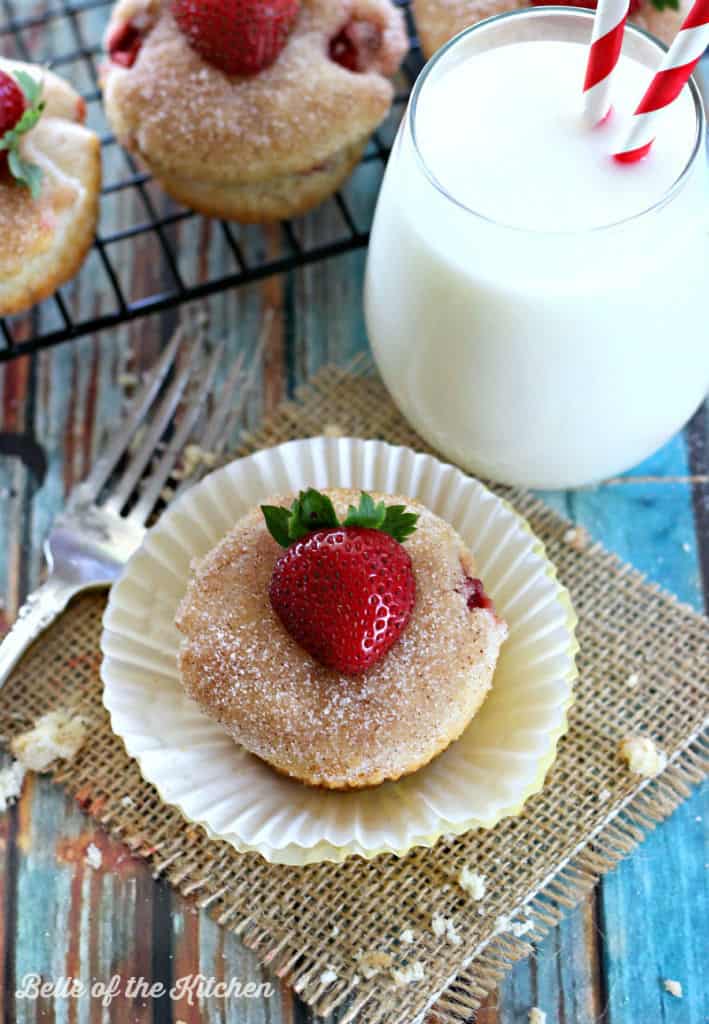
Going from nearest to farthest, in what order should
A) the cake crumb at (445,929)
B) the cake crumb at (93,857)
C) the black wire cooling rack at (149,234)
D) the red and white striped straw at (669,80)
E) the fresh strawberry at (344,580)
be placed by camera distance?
the red and white striped straw at (669,80)
the fresh strawberry at (344,580)
the cake crumb at (445,929)
the cake crumb at (93,857)
the black wire cooling rack at (149,234)

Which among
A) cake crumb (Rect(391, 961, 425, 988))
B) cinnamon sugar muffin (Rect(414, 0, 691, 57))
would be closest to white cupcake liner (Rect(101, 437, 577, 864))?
cake crumb (Rect(391, 961, 425, 988))

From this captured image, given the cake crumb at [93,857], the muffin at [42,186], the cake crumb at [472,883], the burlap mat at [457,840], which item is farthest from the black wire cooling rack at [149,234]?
the cake crumb at [472,883]

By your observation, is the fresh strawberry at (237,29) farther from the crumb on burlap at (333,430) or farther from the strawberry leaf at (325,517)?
the strawberry leaf at (325,517)

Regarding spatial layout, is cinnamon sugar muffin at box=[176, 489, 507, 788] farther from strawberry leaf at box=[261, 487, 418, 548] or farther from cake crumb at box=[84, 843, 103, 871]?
cake crumb at box=[84, 843, 103, 871]

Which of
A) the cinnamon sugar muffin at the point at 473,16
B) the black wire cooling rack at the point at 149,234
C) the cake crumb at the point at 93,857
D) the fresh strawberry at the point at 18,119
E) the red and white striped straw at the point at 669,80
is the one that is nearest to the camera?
the red and white striped straw at the point at 669,80

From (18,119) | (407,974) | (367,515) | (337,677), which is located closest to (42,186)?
(18,119)

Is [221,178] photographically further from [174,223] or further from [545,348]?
[545,348]

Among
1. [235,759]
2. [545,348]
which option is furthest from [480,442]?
[235,759]
